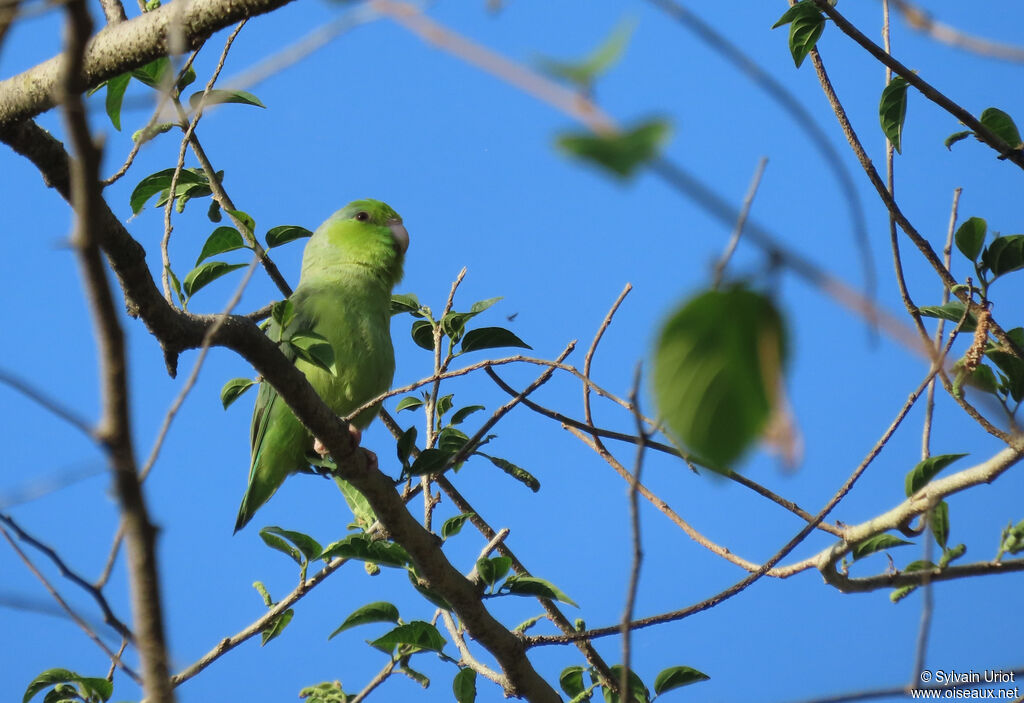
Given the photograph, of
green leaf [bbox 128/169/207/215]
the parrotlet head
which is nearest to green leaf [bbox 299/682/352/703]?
green leaf [bbox 128/169/207/215]

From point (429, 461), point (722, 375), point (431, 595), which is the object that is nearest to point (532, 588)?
point (431, 595)

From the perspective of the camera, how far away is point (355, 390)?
10.3 feet

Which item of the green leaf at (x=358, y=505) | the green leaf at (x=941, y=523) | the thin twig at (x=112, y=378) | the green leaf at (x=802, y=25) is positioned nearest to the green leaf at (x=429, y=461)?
the green leaf at (x=358, y=505)

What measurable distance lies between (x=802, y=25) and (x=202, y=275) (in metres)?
1.48

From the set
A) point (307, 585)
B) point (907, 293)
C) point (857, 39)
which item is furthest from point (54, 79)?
point (907, 293)

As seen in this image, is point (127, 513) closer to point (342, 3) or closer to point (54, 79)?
point (342, 3)

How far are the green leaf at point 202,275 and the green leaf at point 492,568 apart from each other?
36.5 inches

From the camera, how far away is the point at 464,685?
7.59 ft

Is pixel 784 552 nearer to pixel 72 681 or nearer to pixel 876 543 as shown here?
pixel 876 543

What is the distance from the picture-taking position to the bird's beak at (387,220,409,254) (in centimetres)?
372

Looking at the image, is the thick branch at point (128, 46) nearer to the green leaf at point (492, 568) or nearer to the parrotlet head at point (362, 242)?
the green leaf at point (492, 568)

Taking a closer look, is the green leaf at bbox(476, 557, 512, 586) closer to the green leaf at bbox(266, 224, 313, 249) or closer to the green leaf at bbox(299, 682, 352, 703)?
the green leaf at bbox(299, 682, 352, 703)

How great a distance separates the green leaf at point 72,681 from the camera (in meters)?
2.21

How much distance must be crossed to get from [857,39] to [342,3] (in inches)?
44.8
